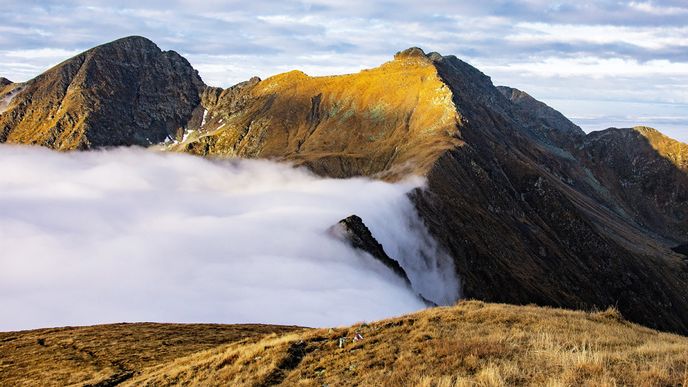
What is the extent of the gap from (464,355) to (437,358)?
899 mm

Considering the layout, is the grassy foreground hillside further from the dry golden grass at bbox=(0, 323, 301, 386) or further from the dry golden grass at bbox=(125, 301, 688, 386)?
the dry golden grass at bbox=(0, 323, 301, 386)

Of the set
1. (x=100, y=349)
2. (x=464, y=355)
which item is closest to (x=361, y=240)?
(x=100, y=349)

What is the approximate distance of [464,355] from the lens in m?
18.6

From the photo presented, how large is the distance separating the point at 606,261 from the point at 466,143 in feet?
202

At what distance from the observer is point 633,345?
66.1ft

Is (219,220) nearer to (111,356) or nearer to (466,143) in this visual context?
(466,143)

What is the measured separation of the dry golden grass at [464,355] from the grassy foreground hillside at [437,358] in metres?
0.04

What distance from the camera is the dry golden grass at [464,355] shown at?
51.7ft

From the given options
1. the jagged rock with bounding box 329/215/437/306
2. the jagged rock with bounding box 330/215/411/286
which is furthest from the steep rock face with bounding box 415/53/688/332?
the jagged rock with bounding box 330/215/411/286

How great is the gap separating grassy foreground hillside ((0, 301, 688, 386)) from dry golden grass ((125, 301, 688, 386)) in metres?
0.04

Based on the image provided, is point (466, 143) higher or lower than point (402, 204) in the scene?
higher

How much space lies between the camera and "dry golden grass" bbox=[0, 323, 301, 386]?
32188 millimetres

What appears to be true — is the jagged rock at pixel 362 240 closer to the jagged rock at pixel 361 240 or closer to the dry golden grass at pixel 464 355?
the jagged rock at pixel 361 240

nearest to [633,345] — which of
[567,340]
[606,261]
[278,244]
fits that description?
[567,340]
